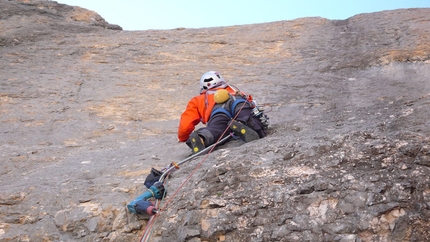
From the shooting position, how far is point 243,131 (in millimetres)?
6832

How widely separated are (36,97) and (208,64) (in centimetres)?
400

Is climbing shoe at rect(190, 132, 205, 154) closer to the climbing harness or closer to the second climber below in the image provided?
the second climber below

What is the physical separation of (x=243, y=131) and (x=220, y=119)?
19.4 inches

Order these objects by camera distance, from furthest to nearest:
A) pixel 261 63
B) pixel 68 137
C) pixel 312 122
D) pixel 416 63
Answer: pixel 261 63
pixel 416 63
pixel 68 137
pixel 312 122

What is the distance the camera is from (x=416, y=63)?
9.80 meters

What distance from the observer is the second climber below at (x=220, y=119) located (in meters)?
6.80

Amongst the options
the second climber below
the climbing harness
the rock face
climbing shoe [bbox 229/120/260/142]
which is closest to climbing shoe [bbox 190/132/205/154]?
the second climber below

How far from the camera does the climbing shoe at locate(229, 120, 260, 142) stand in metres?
6.79

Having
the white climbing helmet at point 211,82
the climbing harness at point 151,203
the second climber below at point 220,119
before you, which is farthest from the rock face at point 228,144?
→ the white climbing helmet at point 211,82

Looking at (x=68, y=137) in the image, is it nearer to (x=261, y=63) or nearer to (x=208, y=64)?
(x=208, y=64)

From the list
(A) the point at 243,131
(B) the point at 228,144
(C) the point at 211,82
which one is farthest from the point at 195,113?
(A) the point at 243,131

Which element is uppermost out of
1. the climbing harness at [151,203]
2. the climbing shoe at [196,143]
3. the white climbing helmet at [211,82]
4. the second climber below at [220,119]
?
the white climbing helmet at [211,82]

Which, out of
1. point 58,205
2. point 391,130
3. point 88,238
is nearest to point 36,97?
point 58,205

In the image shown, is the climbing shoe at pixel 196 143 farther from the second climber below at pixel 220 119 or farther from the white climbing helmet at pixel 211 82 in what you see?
the white climbing helmet at pixel 211 82
